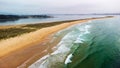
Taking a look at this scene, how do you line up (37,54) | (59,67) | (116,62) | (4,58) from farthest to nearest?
(37,54), (4,58), (116,62), (59,67)

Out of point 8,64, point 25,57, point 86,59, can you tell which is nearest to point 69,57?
point 86,59

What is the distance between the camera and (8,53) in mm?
16047

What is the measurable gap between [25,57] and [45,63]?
2.02 metres

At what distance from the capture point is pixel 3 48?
688 inches

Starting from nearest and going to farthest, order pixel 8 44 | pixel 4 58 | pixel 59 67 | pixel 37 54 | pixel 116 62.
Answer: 1. pixel 59 67
2. pixel 116 62
3. pixel 4 58
4. pixel 37 54
5. pixel 8 44

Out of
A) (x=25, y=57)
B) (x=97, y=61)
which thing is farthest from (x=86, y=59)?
(x=25, y=57)

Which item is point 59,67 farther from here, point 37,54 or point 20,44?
point 20,44

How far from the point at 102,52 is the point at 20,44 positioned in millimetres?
7991

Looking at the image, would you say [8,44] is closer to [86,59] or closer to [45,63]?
[45,63]

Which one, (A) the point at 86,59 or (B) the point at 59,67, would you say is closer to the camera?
(B) the point at 59,67

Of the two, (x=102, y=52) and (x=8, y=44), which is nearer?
(x=102, y=52)

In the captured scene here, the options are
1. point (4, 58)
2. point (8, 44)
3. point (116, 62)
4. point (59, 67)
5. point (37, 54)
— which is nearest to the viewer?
point (59, 67)

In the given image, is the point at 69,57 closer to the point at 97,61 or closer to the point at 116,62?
the point at 97,61

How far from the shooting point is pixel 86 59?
14.7 metres
